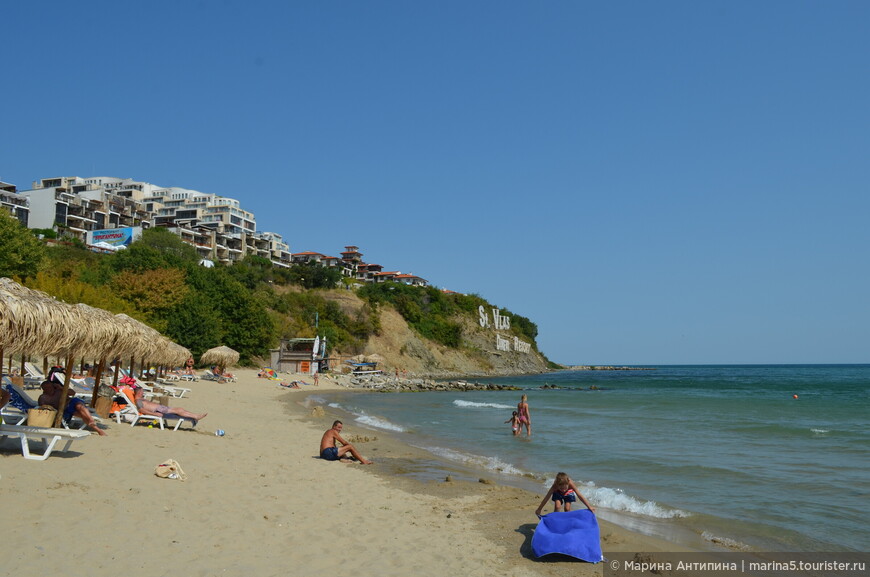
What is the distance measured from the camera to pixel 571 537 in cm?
636

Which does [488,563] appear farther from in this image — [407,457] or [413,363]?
[413,363]

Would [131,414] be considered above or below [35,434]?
below

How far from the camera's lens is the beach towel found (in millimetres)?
6297

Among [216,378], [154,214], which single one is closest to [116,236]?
[154,214]

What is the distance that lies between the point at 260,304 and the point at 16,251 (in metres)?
21.7

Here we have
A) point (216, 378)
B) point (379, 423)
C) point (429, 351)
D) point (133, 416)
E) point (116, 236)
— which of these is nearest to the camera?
point (133, 416)

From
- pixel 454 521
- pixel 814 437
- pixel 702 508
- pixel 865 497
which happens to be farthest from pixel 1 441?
pixel 814 437

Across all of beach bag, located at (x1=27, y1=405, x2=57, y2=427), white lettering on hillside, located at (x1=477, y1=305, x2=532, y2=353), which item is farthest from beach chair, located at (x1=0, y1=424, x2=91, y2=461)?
white lettering on hillside, located at (x1=477, y1=305, x2=532, y2=353)

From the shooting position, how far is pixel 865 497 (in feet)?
33.8

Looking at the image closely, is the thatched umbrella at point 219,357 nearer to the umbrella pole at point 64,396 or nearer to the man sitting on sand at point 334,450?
the man sitting on sand at point 334,450

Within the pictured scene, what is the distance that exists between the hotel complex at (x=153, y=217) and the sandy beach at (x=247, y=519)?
223ft

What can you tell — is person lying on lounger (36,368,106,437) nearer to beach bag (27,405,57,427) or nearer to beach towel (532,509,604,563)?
beach bag (27,405,57,427)

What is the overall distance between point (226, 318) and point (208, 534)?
140 ft

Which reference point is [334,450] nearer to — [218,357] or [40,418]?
[40,418]
